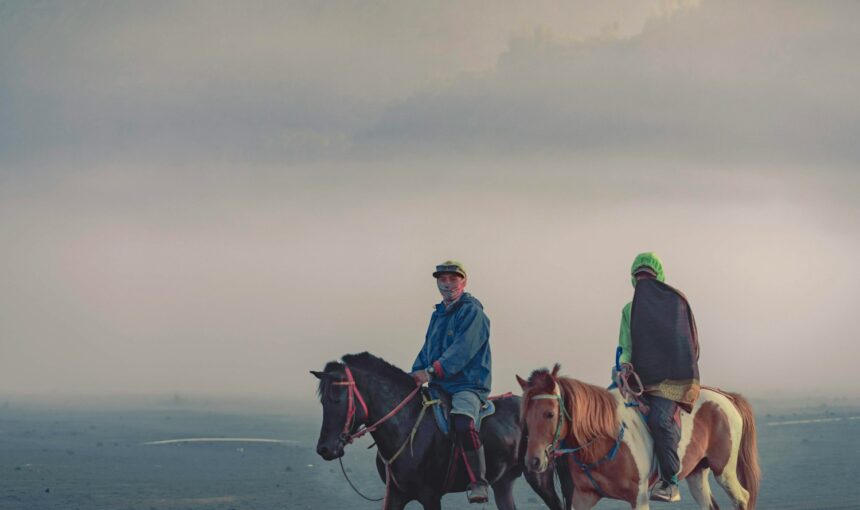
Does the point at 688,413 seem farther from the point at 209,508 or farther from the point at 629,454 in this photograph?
the point at 209,508

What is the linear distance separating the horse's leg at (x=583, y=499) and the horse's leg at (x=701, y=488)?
1.61m

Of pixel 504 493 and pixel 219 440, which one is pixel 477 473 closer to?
pixel 504 493

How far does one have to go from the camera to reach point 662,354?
13227mm

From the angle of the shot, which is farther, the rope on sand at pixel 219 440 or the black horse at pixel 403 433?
the rope on sand at pixel 219 440

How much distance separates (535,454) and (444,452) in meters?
1.96

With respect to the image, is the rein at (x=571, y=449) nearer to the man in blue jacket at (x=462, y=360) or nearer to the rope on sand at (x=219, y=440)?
the man in blue jacket at (x=462, y=360)

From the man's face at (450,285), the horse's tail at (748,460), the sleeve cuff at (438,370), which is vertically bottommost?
the horse's tail at (748,460)

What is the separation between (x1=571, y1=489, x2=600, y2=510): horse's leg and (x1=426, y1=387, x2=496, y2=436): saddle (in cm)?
154

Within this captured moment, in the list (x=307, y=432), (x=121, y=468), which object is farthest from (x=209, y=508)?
(x=307, y=432)

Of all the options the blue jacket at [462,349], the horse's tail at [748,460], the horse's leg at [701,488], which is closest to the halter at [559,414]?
the blue jacket at [462,349]

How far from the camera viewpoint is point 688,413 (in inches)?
530

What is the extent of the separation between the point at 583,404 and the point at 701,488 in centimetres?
232

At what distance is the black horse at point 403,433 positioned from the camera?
43.1ft

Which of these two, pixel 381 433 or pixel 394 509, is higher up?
pixel 381 433
